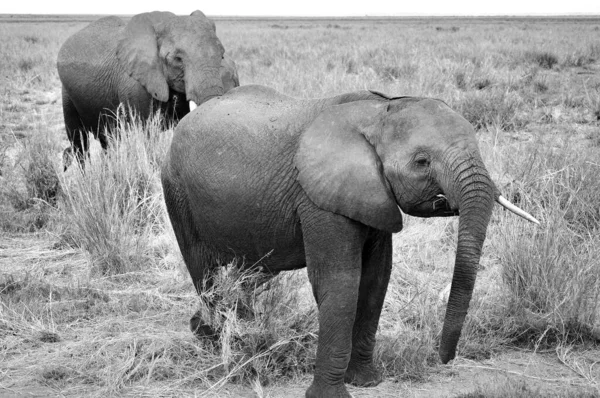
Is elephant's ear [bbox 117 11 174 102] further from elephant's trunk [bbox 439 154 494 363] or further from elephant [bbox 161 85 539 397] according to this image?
elephant's trunk [bbox 439 154 494 363]

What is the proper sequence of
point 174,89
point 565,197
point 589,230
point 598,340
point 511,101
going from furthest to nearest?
point 511,101 < point 174,89 < point 565,197 < point 589,230 < point 598,340

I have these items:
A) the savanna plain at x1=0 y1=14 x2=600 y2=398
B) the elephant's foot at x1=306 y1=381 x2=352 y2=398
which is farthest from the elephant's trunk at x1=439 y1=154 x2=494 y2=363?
the savanna plain at x1=0 y1=14 x2=600 y2=398

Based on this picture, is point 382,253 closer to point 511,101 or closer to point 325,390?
point 325,390

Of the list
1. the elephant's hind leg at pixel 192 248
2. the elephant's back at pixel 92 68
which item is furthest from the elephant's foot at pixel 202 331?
the elephant's back at pixel 92 68

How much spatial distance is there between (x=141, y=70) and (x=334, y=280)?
509 centimetres

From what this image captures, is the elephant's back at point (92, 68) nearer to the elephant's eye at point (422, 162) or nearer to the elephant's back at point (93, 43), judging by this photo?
the elephant's back at point (93, 43)

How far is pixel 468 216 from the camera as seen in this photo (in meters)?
3.35

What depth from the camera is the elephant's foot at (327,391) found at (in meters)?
3.95

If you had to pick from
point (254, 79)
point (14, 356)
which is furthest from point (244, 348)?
point (254, 79)

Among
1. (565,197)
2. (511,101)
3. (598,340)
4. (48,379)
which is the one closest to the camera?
(48,379)

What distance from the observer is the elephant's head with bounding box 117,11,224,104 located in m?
7.90

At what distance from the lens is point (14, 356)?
458 cm

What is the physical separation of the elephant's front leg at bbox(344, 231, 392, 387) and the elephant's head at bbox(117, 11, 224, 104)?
13.2ft

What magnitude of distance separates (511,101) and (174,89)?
499cm
